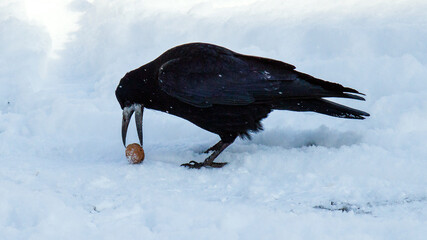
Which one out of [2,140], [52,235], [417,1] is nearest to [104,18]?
[2,140]

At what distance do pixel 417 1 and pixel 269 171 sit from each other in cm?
293

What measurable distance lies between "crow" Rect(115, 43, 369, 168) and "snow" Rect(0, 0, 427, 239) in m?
0.19

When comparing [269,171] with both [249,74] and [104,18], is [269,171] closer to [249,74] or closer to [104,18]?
[249,74]

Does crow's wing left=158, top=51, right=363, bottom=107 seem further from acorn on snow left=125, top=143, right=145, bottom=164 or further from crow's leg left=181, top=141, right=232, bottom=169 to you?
acorn on snow left=125, top=143, right=145, bottom=164

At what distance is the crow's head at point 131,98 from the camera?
4.43m

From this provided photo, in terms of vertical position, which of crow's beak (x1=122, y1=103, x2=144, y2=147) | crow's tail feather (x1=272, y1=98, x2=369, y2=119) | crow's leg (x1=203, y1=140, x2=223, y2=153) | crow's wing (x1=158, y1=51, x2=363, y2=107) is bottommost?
crow's leg (x1=203, y1=140, x2=223, y2=153)

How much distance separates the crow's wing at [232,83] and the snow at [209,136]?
14.1 inches

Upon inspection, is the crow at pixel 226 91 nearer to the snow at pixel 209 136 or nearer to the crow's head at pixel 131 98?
the crow's head at pixel 131 98

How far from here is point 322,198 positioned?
3.29m

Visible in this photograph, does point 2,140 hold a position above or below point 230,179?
above

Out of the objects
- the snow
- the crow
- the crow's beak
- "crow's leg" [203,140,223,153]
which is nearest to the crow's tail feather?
the crow

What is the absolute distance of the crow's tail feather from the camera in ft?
14.2

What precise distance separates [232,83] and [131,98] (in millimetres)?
739

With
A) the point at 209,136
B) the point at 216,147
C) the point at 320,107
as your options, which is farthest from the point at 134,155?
the point at 320,107
